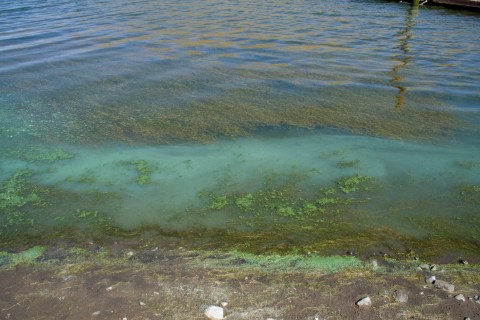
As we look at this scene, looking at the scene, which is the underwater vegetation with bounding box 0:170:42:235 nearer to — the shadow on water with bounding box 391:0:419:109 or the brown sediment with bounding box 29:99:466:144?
the brown sediment with bounding box 29:99:466:144

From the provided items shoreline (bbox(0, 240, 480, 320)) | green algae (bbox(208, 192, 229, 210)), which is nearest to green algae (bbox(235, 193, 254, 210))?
green algae (bbox(208, 192, 229, 210))

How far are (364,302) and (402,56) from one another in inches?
276

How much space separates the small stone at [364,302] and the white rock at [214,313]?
0.91 meters

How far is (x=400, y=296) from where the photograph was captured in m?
3.07

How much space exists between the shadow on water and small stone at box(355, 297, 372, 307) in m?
4.20

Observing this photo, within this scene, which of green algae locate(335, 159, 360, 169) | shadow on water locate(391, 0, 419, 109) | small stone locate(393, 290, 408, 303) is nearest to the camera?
small stone locate(393, 290, 408, 303)

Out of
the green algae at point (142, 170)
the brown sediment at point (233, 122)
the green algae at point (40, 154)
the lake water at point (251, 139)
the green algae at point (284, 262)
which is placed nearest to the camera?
the green algae at point (284, 262)

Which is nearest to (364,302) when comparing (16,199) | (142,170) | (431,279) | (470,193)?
(431,279)

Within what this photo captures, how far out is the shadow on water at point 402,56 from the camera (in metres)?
6.96

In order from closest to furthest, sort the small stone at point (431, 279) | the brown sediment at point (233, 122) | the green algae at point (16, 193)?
the small stone at point (431, 279) < the green algae at point (16, 193) < the brown sediment at point (233, 122)

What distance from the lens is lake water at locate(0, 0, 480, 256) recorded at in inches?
163

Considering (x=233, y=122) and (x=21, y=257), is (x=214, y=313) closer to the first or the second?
(x=21, y=257)

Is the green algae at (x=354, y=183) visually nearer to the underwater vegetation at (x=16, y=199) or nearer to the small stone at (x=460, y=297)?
the small stone at (x=460, y=297)

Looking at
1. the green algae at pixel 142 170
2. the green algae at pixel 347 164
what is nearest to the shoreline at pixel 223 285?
the green algae at pixel 142 170
